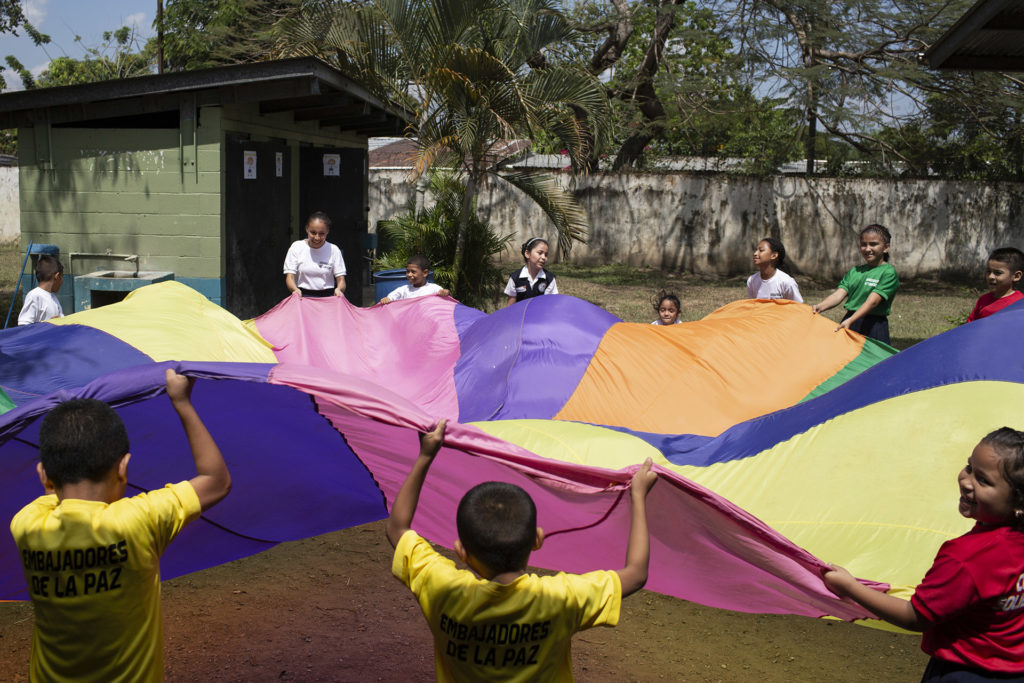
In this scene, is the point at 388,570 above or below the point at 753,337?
below

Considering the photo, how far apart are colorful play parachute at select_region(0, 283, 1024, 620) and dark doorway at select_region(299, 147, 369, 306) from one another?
653 cm

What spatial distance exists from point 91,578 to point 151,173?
7678 millimetres

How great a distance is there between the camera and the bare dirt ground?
3.77 m

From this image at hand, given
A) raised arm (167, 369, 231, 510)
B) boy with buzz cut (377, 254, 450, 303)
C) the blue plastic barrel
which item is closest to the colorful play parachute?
raised arm (167, 369, 231, 510)

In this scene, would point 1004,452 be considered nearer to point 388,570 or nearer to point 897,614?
point 897,614

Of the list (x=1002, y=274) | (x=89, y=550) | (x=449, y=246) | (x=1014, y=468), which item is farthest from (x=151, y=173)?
(x=1014, y=468)

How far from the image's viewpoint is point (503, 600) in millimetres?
2109

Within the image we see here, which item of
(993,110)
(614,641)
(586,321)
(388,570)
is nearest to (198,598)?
(388,570)

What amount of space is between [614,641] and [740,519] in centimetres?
159

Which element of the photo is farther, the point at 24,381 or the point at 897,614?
the point at 24,381

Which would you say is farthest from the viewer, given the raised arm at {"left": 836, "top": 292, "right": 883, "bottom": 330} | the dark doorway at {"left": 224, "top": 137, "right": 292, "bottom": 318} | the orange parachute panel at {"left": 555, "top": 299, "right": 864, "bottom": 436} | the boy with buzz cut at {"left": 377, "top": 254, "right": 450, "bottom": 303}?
the dark doorway at {"left": 224, "top": 137, "right": 292, "bottom": 318}

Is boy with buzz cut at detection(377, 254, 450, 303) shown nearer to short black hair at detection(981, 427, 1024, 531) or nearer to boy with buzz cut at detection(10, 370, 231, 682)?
boy with buzz cut at detection(10, 370, 231, 682)

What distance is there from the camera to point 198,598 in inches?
172

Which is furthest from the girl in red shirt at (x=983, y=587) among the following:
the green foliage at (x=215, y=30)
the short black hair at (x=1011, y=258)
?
the green foliage at (x=215, y=30)
